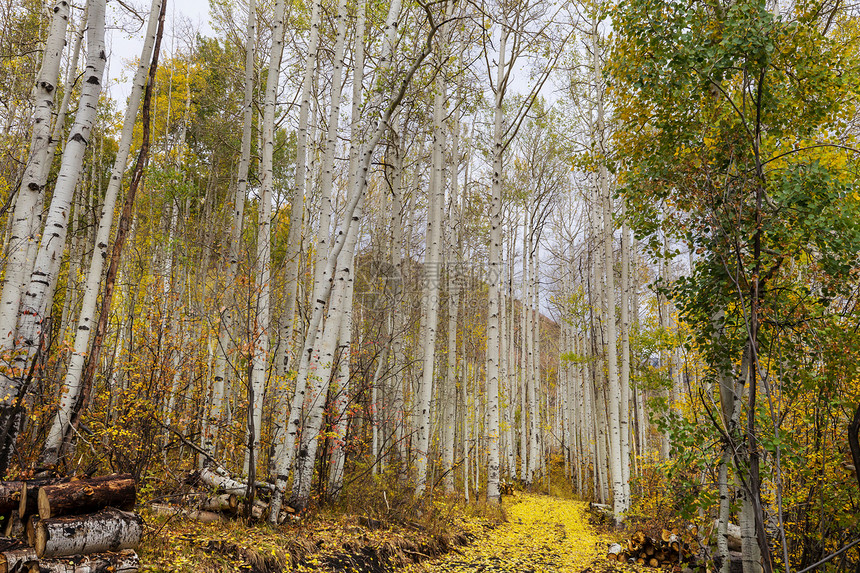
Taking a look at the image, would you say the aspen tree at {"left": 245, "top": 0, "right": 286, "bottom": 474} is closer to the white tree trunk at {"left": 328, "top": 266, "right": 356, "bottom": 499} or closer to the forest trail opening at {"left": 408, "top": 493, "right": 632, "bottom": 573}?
the white tree trunk at {"left": 328, "top": 266, "right": 356, "bottom": 499}

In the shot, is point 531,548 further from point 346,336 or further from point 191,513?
point 191,513

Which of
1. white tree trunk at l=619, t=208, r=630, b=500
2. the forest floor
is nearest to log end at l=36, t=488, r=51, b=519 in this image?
the forest floor

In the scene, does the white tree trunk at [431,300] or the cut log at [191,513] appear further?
the white tree trunk at [431,300]

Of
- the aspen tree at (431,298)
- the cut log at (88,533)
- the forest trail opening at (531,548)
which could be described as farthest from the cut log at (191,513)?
the aspen tree at (431,298)

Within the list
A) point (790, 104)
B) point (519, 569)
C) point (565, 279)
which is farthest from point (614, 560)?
Result: point (565, 279)

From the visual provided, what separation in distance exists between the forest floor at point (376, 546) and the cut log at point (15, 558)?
0.72 metres

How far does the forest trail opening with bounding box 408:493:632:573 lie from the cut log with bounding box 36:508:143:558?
3.11 metres

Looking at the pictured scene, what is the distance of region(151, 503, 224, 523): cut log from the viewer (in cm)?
489

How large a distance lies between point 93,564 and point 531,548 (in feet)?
19.9

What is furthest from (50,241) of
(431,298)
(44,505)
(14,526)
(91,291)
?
(431,298)

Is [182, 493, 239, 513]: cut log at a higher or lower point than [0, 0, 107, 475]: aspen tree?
lower

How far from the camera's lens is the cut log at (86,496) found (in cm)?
346

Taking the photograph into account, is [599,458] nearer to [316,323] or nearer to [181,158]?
[316,323]

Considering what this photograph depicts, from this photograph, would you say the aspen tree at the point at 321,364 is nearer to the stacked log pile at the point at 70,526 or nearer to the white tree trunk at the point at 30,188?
the stacked log pile at the point at 70,526
